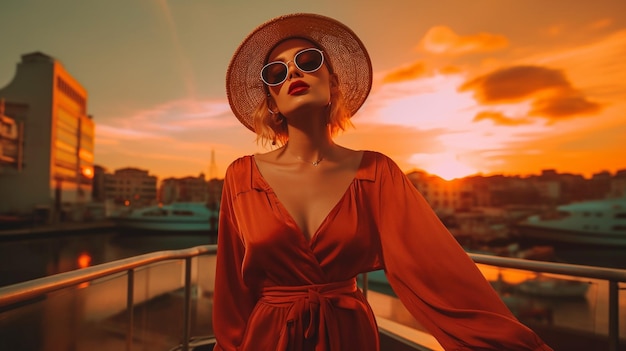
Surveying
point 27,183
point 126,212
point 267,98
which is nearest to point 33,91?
point 27,183

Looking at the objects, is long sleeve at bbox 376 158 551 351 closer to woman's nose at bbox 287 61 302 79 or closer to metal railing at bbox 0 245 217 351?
woman's nose at bbox 287 61 302 79

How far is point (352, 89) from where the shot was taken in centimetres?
120

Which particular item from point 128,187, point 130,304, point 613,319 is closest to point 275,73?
point 130,304

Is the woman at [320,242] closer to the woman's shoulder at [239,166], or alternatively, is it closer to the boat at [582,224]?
the woman's shoulder at [239,166]

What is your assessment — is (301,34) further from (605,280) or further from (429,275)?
(605,280)

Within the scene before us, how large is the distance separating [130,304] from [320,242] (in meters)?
1.17

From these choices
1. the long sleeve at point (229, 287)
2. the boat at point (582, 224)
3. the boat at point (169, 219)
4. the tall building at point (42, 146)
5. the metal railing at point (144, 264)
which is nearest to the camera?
the metal railing at point (144, 264)

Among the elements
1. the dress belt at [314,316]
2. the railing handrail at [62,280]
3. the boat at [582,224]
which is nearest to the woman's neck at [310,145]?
the dress belt at [314,316]

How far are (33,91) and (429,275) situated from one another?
36.4m

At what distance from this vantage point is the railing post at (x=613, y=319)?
4.32 feet

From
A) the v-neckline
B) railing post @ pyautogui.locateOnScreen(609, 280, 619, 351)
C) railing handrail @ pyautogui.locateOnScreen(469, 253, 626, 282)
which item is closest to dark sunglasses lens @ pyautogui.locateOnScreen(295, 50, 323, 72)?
the v-neckline

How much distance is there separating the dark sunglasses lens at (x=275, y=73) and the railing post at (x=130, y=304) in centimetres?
104

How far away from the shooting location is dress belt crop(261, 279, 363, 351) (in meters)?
0.79

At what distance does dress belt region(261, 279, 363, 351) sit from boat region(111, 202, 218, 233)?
4191 centimetres
